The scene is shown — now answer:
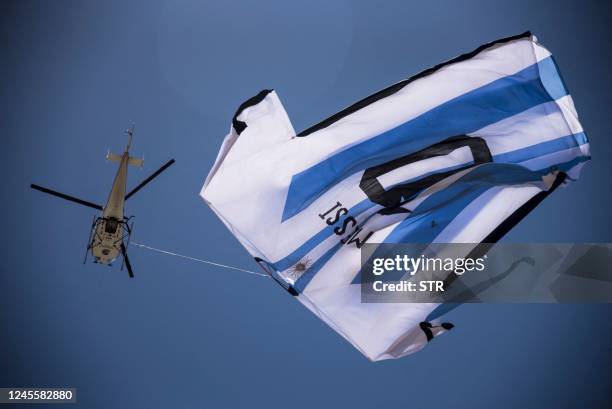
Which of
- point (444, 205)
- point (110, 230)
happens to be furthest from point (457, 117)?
point (110, 230)

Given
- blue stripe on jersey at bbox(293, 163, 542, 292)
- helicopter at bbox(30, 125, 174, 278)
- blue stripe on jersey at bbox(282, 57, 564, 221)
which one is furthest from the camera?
helicopter at bbox(30, 125, 174, 278)

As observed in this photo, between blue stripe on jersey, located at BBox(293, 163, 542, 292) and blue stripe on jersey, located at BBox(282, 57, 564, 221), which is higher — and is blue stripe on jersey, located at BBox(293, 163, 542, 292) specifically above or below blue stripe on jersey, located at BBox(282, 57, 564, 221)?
below

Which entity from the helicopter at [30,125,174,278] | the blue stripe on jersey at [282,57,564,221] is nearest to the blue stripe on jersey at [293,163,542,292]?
the blue stripe on jersey at [282,57,564,221]

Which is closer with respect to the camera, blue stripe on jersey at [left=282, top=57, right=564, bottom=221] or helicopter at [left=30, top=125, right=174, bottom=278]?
blue stripe on jersey at [left=282, top=57, right=564, bottom=221]

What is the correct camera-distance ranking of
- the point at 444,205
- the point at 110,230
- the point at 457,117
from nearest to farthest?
1. the point at 457,117
2. the point at 444,205
3. the point at 110,230

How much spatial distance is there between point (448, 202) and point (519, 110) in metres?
1.35

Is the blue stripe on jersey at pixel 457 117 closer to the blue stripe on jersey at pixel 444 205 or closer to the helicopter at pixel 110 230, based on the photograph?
the blue stripe on jersey at pixel 444 205

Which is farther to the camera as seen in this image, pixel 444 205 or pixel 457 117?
pixel 444 205

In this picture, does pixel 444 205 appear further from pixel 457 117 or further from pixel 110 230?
pixel 110 230

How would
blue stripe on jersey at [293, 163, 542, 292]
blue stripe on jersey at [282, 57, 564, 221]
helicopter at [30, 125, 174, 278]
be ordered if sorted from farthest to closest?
1. helicopter at [30, 125, 174, 278]
2. blue stripe on jersey at [282, 57, 564, 221]
3. blue stripe on jersey at [293, 163, 542, 292]

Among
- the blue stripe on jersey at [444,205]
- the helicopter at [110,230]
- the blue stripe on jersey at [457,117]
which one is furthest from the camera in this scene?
the helicopter at [110,230]

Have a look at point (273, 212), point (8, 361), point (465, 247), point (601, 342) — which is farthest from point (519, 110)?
point (601, 342)

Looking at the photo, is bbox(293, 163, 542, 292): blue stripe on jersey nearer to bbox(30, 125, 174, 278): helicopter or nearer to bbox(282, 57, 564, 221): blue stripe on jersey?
bbox(282, 57, 564, 221): blue stripe on jersey

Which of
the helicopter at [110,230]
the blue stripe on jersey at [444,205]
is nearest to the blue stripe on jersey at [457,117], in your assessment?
the blue stripe on jersey at [444,205]
